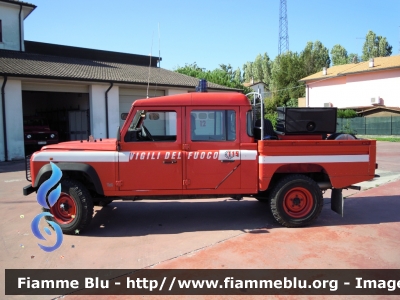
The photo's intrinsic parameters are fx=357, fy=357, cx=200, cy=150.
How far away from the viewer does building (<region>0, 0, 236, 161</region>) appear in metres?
17.4

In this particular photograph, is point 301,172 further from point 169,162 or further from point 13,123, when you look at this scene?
point 13,123

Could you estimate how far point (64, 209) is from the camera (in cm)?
586

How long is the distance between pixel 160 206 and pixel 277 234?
9.55 feet

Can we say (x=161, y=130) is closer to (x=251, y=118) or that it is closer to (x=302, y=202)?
(x=251, y=118)

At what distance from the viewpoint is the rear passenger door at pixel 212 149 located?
577 cm

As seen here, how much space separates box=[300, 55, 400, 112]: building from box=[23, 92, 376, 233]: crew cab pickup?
114 feet

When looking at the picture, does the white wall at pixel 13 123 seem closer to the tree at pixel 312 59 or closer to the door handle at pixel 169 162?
the door handle at pixel 169 162

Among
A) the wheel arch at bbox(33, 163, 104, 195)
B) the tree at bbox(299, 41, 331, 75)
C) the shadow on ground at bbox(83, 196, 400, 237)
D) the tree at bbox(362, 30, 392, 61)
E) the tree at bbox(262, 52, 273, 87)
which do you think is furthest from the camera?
the tree at bbox(262, 52, 273, 87)

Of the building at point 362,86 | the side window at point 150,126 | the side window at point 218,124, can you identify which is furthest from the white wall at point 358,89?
the side window at point 150,126

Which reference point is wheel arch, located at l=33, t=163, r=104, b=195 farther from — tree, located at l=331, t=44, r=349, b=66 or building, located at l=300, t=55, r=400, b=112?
tree, located at l=331, t=44, r=349, b=66

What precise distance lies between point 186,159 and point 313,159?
2108 mm

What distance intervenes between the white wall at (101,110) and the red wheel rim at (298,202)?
16100mm

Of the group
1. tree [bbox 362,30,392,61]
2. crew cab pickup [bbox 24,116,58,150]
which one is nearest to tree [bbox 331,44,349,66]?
tree [bbox 362,30,392,61]

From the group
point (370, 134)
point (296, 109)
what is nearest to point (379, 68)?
point (370, 134)
